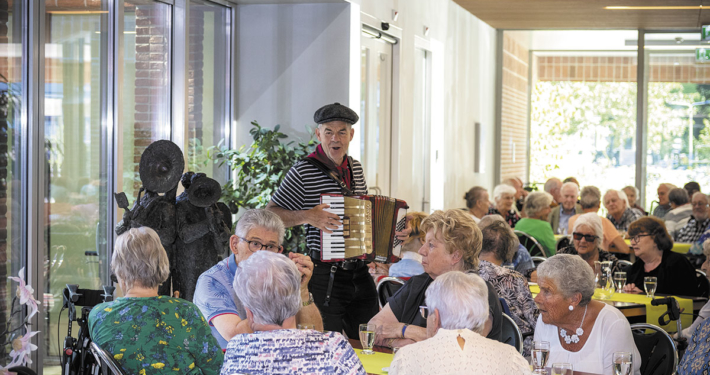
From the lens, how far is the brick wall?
12711 millimetres

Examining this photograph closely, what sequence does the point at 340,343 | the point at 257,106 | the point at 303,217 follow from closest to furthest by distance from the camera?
the point at 340,343, the point at 303,217, the point at 257,106

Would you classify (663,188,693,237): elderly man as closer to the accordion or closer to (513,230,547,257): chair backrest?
(513,230,547,257): chair backrest

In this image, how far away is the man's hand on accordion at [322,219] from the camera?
13.9ft

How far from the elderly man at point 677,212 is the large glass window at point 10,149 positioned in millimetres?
6779

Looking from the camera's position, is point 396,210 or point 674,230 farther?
point 674,230

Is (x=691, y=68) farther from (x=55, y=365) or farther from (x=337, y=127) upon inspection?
(x=55, y=365)

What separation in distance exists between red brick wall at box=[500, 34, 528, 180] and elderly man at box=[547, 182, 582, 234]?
3283 mm

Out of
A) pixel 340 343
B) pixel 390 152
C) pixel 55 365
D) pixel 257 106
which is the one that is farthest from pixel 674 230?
pixel 340 343

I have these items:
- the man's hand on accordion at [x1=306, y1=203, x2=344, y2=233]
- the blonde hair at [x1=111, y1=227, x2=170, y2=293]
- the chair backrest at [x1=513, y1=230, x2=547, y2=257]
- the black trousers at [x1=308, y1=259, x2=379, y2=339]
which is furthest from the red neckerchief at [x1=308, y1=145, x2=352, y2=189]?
the chair backrest at [x1=513, y1=230, x2=547, y2=257]

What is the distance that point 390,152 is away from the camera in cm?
830

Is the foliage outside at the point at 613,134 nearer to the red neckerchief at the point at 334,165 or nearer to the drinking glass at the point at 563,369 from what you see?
the red neckerchief at the point at 334,165

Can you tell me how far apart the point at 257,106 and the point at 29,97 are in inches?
100.0

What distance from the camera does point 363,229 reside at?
437cm

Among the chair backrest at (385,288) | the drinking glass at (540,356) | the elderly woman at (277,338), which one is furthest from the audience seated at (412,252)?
the elderly woman at (277,338)
